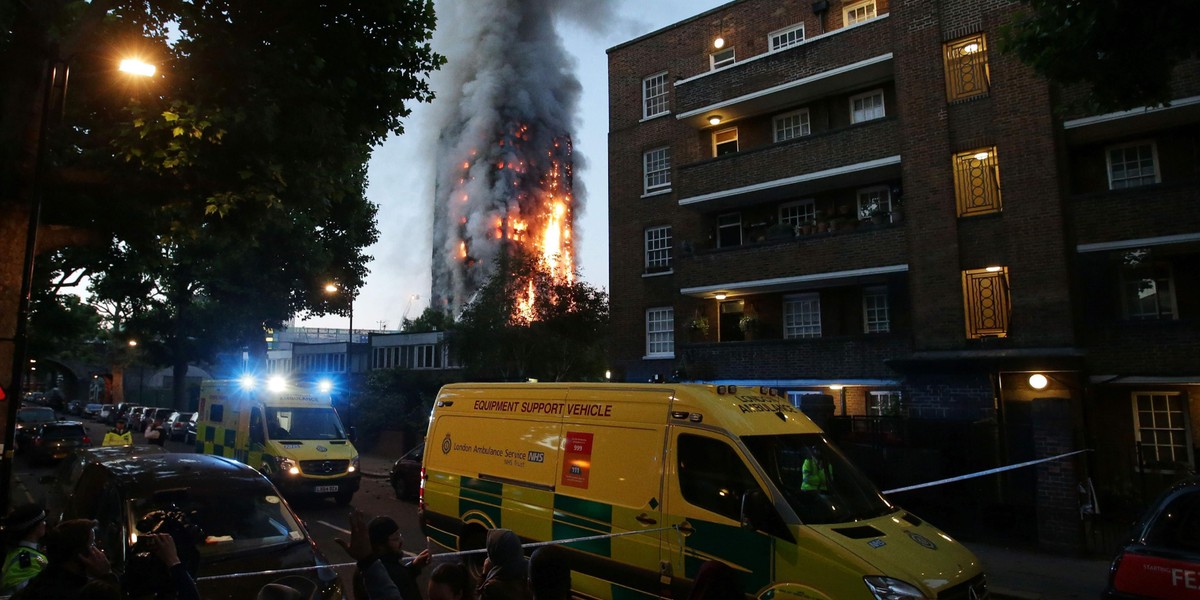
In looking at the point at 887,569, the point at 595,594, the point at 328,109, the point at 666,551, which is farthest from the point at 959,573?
the point at 328,109

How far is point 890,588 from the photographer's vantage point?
486 cm

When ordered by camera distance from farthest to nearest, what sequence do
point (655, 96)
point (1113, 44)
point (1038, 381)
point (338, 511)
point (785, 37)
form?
1. point (655, 96)
2. point (785, 37)
3. point (1038, 381)
4. point (338, 511)
5. point (1113, 44)

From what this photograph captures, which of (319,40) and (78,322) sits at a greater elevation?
(319,40)

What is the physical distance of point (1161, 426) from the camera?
586 inches

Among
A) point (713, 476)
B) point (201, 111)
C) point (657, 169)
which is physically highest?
point (657, 169)

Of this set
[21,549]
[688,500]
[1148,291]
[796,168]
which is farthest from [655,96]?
[21,549]

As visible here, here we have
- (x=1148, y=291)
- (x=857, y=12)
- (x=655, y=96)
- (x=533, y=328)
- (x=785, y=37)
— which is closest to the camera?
(x=1148, y=291)

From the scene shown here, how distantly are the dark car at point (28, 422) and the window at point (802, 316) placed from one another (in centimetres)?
2563

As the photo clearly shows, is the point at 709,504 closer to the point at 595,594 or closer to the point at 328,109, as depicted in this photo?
the point at 595,594

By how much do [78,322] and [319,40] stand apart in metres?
24.0

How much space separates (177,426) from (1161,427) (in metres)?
36.5

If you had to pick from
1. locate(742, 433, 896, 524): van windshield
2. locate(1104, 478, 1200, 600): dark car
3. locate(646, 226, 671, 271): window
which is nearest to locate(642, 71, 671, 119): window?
locate(646, 226, 671, 271): window

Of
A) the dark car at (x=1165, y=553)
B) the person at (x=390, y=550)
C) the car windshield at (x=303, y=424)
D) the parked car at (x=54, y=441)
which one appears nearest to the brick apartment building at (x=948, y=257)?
the dark car at (x=1165, y=553)

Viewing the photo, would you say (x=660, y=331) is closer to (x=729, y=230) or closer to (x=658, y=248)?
(x=658, y=248)
